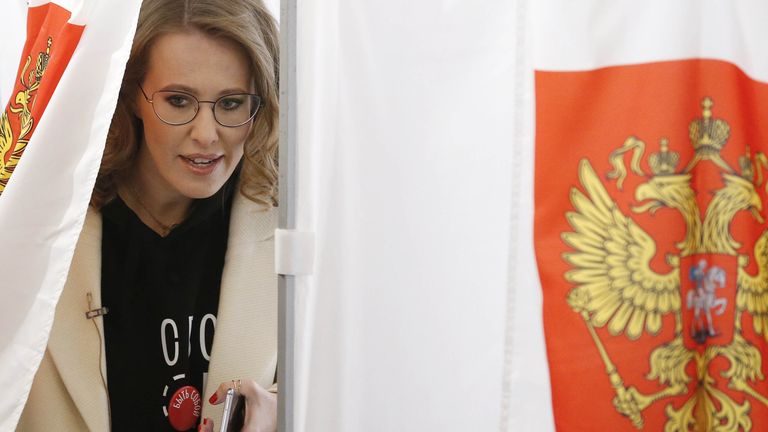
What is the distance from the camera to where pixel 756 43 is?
821mm

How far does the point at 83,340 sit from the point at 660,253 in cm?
132

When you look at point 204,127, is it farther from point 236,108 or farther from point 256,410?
point 256,410

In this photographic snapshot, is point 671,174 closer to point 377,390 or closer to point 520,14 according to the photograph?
point 520,14

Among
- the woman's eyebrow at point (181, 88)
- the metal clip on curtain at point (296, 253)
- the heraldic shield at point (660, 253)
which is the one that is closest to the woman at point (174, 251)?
the woman's eyebrow at point (181, 88)

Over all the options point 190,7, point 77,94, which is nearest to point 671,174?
point 77,94

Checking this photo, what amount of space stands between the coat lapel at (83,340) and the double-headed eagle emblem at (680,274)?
121cm

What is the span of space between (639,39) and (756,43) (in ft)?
0.39

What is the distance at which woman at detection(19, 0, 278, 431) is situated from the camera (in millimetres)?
1676

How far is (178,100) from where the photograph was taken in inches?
65.4

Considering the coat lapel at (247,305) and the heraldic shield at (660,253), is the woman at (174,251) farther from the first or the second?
the heraldic shield at (660,253)

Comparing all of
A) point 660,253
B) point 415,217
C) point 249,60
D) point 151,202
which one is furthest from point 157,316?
point 660,253

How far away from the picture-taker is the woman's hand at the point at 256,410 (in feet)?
4.95

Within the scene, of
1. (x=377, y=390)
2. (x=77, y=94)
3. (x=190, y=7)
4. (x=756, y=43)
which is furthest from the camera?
(x=190, y=7)

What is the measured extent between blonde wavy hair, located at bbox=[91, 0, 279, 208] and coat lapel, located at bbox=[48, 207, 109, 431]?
15 cm
